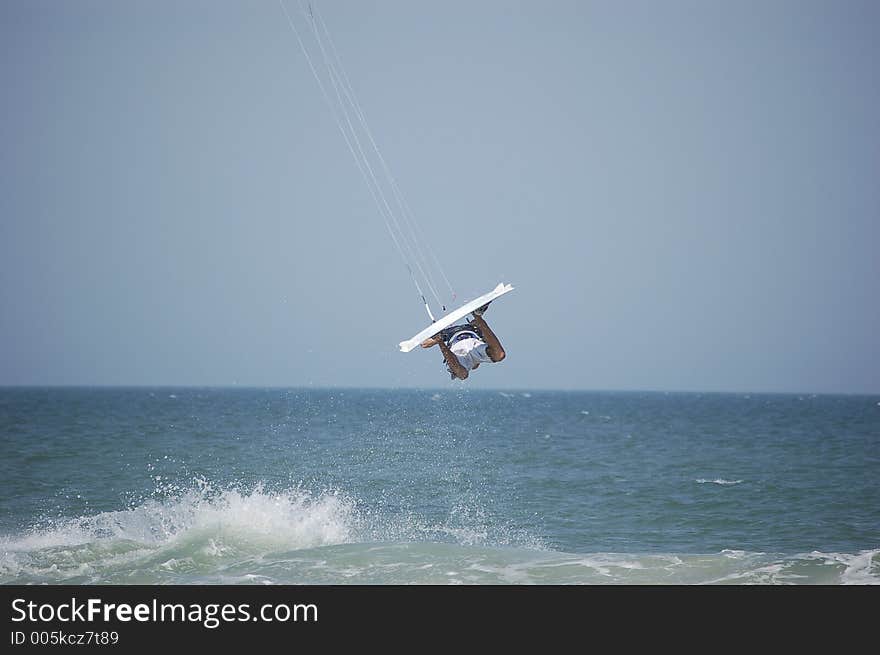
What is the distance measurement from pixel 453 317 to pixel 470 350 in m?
0.58

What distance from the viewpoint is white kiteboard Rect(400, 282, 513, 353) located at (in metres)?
13.1

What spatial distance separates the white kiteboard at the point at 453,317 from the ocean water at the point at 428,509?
A: 356cm

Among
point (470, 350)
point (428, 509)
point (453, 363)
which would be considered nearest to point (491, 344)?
point (470, 350)

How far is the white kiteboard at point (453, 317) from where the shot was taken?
13094mm

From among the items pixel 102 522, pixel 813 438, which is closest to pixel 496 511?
pixel 102 522

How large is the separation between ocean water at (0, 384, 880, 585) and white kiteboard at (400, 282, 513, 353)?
3.56 metres

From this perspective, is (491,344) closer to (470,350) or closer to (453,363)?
(470,350)

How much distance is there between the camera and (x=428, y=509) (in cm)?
2177

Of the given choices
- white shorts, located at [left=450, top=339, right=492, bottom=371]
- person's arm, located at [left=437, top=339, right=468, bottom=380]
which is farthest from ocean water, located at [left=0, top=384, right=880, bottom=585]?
white shorts, located at [left=450, top=339, right=492, bottom=371]

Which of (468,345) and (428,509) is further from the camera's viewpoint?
(428,509)

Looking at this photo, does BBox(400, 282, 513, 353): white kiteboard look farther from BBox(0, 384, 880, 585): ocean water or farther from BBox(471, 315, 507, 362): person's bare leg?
BBox(0, 384, 880, 585): ocean water

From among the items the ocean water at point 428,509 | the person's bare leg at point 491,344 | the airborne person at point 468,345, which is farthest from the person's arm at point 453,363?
the ocean water at point 428,509

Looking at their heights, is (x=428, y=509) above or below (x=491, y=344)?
below

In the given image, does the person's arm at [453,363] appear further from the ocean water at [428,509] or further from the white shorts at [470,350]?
the ocean water at [428,509]
